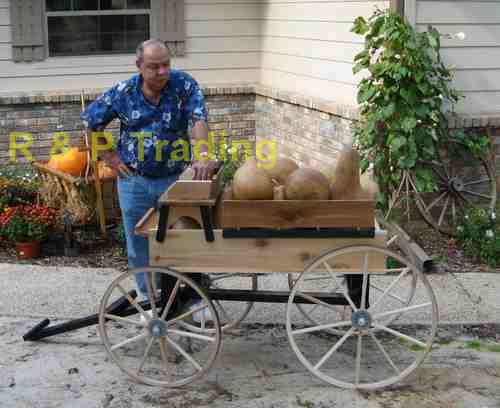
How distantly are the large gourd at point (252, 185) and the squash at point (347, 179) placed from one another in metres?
0.35

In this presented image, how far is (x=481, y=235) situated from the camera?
6867 mm

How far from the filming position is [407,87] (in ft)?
22.1

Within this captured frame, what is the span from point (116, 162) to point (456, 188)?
11.4ft

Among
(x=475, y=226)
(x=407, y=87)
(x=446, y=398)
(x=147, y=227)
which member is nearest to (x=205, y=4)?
(x=407, y=87)

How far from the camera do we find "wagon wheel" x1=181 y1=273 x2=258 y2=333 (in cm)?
484

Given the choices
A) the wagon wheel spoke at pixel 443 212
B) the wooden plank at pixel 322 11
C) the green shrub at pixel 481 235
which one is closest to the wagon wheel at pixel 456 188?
the wagon wheel spoke at pixel 443 212

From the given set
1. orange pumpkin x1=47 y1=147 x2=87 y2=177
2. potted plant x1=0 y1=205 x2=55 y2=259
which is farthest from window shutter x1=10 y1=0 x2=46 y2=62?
potted plant x1=0 y1=205 x2=55 y2=259

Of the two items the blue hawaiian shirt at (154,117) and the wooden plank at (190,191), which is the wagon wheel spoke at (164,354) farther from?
the blue hawaiian shirt at (154,117)

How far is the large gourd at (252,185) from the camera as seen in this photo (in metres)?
4.24

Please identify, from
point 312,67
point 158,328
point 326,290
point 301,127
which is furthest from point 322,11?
point 158,328

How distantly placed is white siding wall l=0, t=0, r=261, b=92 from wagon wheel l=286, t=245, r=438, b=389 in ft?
17.3

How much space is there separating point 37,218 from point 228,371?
119 inches

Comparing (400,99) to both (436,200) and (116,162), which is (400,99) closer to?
(436,200)

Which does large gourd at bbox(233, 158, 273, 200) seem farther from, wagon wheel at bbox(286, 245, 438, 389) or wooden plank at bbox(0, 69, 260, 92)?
wooden plank at bbox(0, 69, 260, 92)
